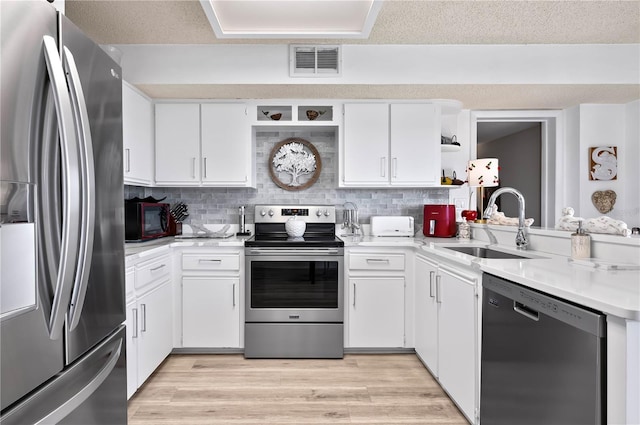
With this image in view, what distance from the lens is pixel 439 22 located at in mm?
2365

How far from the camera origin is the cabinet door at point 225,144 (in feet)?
10.1

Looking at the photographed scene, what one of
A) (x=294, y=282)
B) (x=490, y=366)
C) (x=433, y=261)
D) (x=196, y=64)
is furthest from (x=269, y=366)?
(x=196, y=64)

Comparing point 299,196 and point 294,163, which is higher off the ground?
point 294,163

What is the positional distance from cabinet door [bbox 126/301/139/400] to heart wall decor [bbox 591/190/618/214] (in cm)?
390

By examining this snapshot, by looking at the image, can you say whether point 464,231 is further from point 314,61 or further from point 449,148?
point 314,61

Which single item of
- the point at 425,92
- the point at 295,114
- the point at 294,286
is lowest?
the point at 294,286

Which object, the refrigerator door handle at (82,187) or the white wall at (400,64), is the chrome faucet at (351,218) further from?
the refrigerator door handle at (82,187)

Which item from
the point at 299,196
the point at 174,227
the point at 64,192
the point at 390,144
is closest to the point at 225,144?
the point at 299,196

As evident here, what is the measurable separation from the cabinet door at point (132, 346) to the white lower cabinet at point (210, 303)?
65 cm

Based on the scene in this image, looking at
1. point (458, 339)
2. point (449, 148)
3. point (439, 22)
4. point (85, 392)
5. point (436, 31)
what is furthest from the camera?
point (449, 148)

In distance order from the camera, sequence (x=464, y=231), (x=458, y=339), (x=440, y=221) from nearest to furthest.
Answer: (x=458, y=339), (x=464, y=231), (x=440, y=221)

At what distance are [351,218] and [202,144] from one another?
59.0 inches

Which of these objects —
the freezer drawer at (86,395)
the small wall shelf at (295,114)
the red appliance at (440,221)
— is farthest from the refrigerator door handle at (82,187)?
the red appliance at (440,221)

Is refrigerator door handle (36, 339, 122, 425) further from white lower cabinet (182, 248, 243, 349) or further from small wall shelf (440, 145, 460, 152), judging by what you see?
small wall shelf (440, 145, 460, 152)
